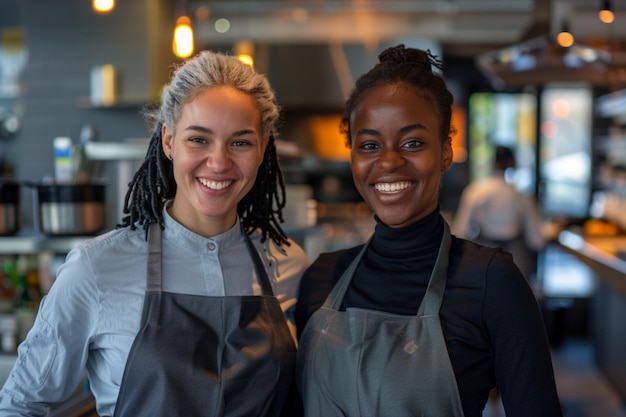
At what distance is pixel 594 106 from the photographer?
800cm

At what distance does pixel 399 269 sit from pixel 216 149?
17.8 inches

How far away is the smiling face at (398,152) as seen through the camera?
1509 mm

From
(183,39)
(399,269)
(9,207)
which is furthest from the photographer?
(183,39)

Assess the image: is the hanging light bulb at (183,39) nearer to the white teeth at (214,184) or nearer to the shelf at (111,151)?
the shelf at (111,151)

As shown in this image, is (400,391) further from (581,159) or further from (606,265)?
(581,159)

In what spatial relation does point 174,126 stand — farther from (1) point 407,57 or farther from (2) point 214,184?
(1) point 407,57

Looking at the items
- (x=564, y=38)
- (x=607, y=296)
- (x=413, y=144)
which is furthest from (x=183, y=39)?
(x=607, y=296)

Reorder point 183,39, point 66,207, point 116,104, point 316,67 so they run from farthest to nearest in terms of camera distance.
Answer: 1. point 316,67
2. point 116,104
3. point 183,39
4. point 66,207

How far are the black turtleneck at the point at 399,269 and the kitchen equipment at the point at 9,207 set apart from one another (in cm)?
171

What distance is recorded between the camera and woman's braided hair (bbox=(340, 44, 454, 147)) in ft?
5.05

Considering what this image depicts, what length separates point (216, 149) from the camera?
1.50 m

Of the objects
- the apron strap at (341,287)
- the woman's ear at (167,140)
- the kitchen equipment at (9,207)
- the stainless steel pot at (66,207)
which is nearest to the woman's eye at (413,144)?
the apron strap at (341,287)

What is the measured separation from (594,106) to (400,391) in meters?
7.34

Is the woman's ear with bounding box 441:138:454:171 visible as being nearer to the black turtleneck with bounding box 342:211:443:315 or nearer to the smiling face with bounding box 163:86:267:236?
the black turtleneck with bounding box 342:211:443:315
